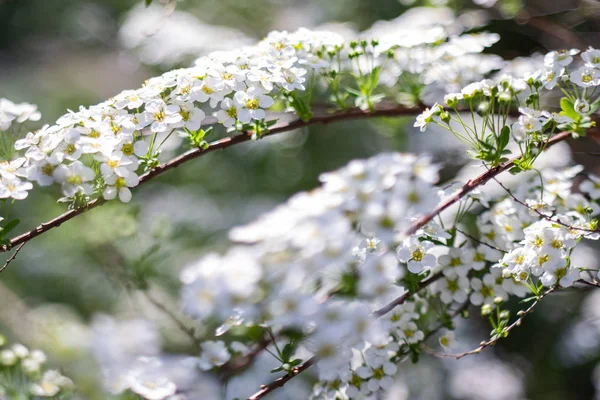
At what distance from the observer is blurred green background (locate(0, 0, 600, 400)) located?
4.62 feet

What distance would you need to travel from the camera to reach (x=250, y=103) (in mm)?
800

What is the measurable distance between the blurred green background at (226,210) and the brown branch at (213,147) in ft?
1.27

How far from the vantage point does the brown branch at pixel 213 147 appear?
0.73m

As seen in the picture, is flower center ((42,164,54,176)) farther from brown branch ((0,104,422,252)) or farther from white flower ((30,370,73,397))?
white flower ((30,370,73,397))

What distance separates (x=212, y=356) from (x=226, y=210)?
1.26 m

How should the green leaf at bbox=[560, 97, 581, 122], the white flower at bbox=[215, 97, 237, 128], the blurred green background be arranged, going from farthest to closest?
the blurred green background → the white flower at bbox=[215, 97, 237, 128] → the green leaf at bbox=[560, 97, 581, 122]

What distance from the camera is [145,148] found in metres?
0.76

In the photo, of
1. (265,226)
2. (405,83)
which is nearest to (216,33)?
(405,83)

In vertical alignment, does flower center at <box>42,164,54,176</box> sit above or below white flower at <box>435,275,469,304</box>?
above

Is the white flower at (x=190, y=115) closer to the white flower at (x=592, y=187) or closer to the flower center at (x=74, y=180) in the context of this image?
the flower center at (x=74, y=180)

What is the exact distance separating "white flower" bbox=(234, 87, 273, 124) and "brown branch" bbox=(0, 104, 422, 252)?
51 mm

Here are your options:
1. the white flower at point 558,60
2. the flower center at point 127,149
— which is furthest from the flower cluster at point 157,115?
the white flower at point 558,60

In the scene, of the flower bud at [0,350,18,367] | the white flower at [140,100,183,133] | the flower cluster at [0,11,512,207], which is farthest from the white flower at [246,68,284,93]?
the flower bud at [0,350,18,367]

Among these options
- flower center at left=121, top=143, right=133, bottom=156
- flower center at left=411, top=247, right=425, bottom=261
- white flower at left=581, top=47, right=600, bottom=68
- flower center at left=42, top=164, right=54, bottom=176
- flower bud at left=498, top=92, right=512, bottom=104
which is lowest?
flower center at left=411, top=247, right=425, bottom=261
